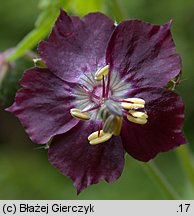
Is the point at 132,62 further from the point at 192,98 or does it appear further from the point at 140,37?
the point at 192,98

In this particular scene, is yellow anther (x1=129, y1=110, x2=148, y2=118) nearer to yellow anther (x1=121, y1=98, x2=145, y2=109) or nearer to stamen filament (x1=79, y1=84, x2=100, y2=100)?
yellow anther (x1=121, y1=98, x2=145, y2=109)

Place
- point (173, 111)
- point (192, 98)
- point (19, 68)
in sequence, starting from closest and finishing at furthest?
point (173, 111), point (19, 68), point (192, 98)

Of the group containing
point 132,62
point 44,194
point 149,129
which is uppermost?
point 132,62

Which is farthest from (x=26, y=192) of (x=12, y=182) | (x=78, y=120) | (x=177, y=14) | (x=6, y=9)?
(x=78, y=120)

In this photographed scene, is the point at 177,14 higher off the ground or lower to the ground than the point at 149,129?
lower

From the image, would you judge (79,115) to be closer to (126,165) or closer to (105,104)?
(105,104)

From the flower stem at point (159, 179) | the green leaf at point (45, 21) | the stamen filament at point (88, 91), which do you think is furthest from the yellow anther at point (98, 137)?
the green leaf at point (45, 21)

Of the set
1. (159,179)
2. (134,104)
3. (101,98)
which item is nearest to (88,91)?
(101,98)
